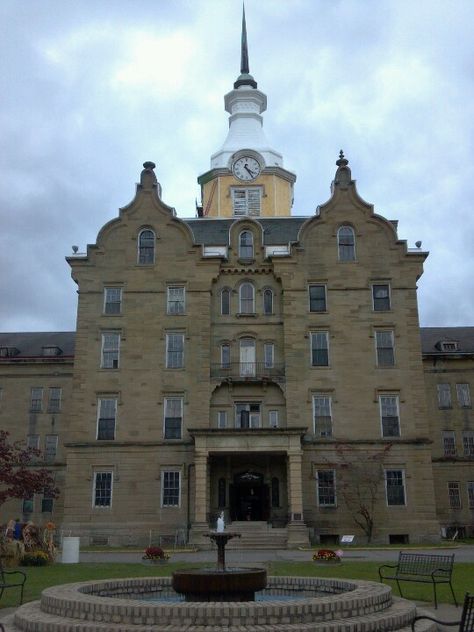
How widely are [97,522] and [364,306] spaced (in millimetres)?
20467

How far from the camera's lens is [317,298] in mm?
43594

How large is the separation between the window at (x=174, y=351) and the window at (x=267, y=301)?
18.2ft

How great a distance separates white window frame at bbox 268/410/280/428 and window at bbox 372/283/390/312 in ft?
29.4

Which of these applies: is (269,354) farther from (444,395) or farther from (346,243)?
(444,395)

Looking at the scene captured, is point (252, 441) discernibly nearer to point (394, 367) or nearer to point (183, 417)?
point (183, 417)

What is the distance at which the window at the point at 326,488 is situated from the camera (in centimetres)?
4000

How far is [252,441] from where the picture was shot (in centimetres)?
3862

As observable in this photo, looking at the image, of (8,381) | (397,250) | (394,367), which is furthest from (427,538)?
(8,381)

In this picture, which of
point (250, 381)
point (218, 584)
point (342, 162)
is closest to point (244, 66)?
point (342, 162)

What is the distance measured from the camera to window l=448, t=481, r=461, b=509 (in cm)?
5056

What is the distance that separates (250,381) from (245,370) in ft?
3.10

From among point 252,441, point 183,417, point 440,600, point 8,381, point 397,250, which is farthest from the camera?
point 8,381

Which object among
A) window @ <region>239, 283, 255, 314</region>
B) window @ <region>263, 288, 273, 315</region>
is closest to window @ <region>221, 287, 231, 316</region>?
window @ <region>239, 283, 255, 314</region>

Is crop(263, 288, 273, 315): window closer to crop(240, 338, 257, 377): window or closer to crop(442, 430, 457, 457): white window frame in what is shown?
crop(240, 338, 257, 377): window
